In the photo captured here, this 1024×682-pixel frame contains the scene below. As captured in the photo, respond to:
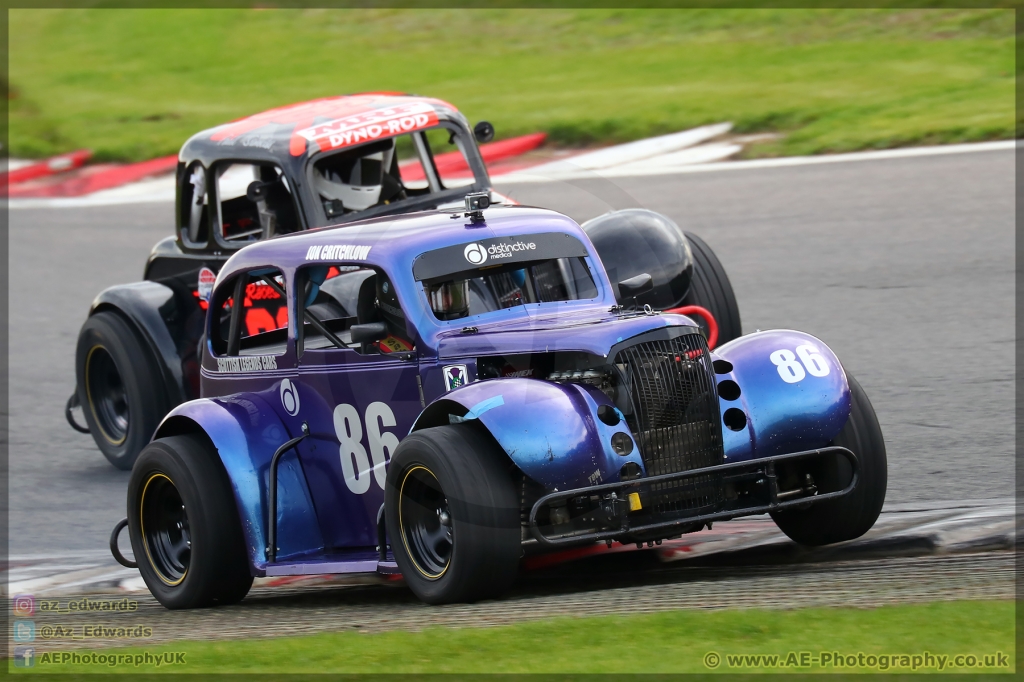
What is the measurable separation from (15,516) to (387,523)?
3.99m

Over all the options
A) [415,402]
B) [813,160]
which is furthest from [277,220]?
[813,160]

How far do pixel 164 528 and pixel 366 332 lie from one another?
60.2 inches

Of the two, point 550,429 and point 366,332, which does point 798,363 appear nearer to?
point 550,429

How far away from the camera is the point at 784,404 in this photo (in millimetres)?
5938

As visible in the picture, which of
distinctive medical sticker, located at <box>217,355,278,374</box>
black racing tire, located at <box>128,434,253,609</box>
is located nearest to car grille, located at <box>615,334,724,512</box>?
distinctive medical sticker, located at <box>217,355,278,374</box>

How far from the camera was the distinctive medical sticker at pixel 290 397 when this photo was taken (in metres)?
6.62

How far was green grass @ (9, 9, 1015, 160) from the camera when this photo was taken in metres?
16.9

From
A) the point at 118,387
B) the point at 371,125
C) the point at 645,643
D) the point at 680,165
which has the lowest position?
the point at 118,387

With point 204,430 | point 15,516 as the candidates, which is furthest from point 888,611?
point 15,516

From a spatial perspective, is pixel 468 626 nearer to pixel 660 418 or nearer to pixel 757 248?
pixel 660 418

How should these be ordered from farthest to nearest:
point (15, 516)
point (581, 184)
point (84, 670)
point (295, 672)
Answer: point (15, 516)
point (581, 184)
point (84, 670)
point (295, 672)

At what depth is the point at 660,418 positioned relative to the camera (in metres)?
5.70

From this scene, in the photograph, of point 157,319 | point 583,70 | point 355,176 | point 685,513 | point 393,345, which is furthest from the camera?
point 583,70

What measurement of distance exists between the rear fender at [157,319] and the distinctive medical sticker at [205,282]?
7.5 inches
